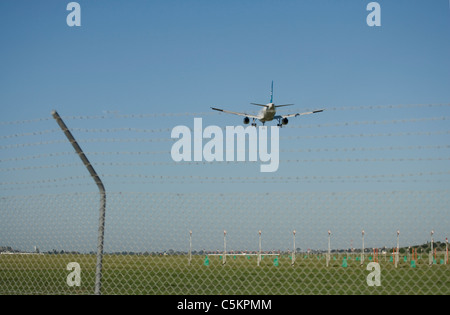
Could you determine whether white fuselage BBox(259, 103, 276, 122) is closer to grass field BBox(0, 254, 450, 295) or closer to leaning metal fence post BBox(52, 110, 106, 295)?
grass field BBox(0, 254, 450, 295)

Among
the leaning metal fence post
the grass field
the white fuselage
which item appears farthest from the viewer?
the white fuselage

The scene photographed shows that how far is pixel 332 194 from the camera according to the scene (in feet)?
18.8

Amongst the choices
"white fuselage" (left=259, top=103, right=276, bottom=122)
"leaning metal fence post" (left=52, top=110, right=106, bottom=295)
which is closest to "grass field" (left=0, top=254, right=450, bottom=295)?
"leaning metal fence post" (left=52, top=110, right=106, bottom=295)

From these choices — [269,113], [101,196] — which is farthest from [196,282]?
[269,113]

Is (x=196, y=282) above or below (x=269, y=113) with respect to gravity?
below

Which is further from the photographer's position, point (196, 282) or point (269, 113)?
point (269, 113)

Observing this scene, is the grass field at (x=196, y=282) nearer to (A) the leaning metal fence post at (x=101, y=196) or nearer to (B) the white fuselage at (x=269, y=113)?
(A) the leaning metal fence post at (x=101, y=196)

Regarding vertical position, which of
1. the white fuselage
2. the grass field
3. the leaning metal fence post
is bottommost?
the grass field

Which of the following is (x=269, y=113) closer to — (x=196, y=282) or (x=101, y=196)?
(x=196, y=282)

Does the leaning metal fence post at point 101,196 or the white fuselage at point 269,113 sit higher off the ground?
the white fuselage at point 269,113

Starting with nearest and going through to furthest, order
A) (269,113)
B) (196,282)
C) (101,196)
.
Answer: (101,196) < (196,282) < (269,113)

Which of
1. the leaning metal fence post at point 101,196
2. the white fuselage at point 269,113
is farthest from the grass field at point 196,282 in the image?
the white fuselage at point 269,113
